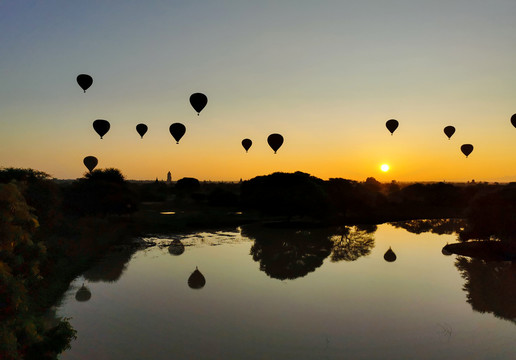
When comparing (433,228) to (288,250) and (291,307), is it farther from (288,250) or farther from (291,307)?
(291,307)

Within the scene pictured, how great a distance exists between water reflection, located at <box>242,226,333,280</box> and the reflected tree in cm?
93

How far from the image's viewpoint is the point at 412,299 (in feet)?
84.6

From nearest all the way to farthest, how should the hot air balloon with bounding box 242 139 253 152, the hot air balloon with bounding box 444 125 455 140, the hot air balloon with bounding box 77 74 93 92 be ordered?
the hot air balloon with bounding box 77 74 93 92
the hot air balloon with bounding box 444 125 455 140
the hot air balloon with bounding box 242 139 253 152

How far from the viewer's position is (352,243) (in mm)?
50500

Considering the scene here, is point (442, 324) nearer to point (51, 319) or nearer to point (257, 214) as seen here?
point (51, 319)

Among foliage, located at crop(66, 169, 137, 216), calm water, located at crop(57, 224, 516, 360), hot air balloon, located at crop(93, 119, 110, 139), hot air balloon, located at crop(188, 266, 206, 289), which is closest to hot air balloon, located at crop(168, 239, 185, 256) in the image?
calm water, located at crop(57, 224, 516, 360)

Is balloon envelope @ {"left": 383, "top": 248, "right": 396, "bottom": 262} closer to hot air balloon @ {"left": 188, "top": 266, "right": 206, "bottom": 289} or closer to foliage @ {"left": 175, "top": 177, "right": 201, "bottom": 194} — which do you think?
hot air balloon @ {"left": 188, "top": 266, "right": 206, "bottom": 289}

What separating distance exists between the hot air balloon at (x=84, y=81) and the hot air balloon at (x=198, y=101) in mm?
12674

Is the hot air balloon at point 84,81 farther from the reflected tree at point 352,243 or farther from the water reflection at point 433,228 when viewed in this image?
the water reflection at point 433,228

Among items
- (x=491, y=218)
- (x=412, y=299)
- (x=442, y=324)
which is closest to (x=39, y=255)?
(x=442, y=324)

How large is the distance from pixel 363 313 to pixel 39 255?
49.3 feet

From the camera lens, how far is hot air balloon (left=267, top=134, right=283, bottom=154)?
71.6 m

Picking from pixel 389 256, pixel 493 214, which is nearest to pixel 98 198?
pixel 389 256

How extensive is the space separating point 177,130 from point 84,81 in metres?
15.2
